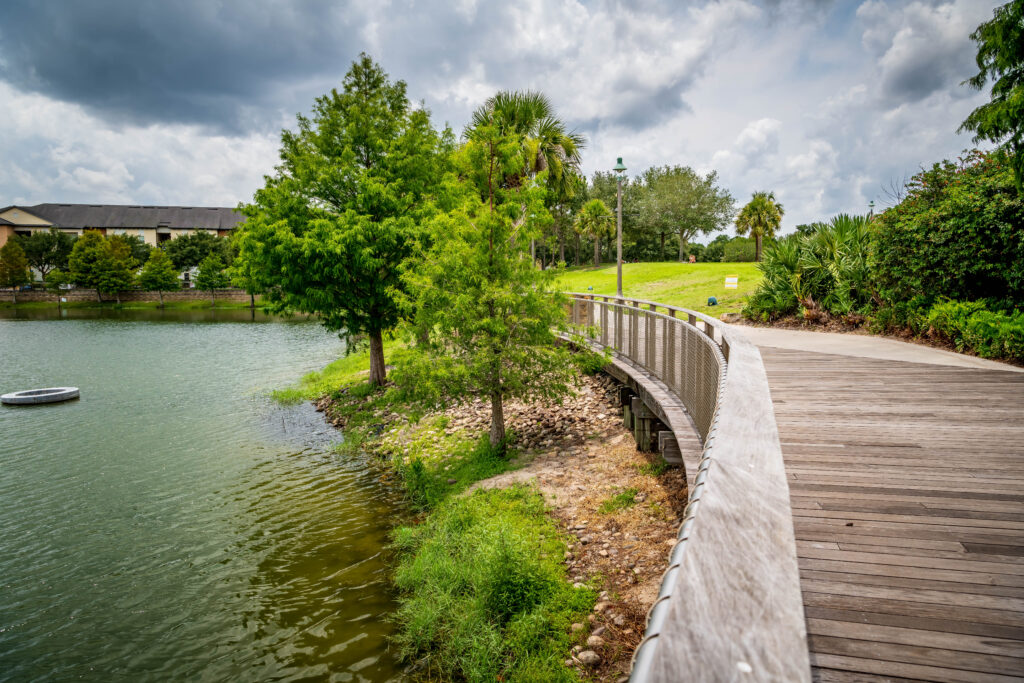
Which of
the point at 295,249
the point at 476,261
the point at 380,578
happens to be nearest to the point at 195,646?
the point at 380,578

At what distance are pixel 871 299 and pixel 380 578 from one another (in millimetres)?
14753

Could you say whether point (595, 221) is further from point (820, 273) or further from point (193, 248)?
point (193, 248)

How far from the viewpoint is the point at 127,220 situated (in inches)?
3944

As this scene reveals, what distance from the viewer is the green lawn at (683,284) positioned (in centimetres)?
2925

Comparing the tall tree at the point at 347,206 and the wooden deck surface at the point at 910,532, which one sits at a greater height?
the tall tree at the point at 347,206

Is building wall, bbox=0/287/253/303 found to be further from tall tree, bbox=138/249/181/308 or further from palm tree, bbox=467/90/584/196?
palm tree, bbox=467/90/584/196

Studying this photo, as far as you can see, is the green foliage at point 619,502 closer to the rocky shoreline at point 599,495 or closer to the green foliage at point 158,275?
the rocky shoreline at point 599,495

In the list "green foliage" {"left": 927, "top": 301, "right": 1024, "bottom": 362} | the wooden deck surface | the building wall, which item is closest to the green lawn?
"green foliage" {"left": 927, "top": 301, "right": 1024, "bottom": 362}

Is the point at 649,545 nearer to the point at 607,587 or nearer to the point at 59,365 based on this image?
the point at 607,587

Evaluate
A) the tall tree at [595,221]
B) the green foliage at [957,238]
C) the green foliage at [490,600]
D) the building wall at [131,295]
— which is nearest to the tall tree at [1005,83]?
the green foliage at [957,238]

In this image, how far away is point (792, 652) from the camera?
0.92 m

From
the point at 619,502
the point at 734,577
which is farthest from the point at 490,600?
the point at 734,577

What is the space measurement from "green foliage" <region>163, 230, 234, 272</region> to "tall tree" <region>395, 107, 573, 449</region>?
74.1 meters

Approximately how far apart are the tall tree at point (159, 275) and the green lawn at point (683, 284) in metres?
49.9
